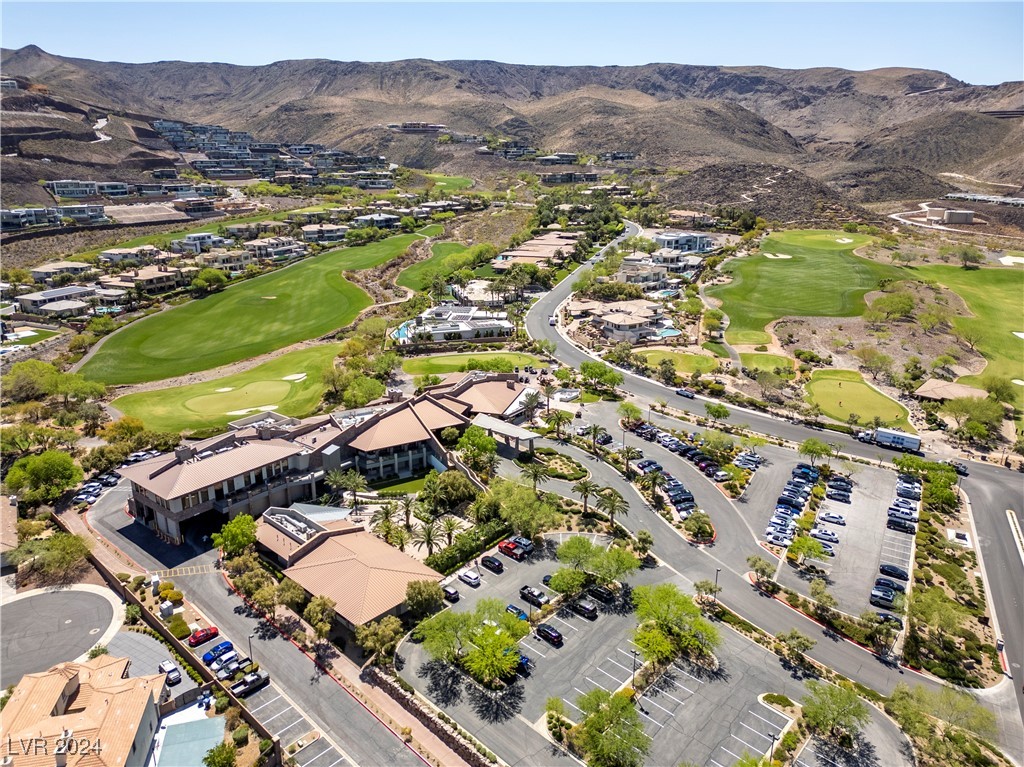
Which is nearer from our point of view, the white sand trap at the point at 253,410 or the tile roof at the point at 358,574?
the tile roof at the point at 358,574

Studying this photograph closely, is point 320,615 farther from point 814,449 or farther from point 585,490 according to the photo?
point 814,449

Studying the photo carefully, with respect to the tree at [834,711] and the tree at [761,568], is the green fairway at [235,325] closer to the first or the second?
the tree at [761,568]

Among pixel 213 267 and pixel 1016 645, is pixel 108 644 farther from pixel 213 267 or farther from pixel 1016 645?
pixel 213 267

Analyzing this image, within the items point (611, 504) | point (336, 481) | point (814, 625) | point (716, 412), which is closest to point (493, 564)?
point (611, 504)

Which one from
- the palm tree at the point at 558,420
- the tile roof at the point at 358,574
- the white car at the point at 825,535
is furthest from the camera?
the palm tree at the point at 558,420

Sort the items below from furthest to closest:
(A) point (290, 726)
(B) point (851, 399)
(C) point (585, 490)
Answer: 1. (B) point (851, 399)
2. (C) point (585, 490)
3. (A) point (290, 726)

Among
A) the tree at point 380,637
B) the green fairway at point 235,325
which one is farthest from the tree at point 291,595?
the green fairway at point 235,325

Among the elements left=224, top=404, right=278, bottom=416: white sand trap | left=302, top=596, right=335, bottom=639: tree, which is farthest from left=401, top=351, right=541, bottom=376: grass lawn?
left=302, top=596, right=335, bottom=639: tree
